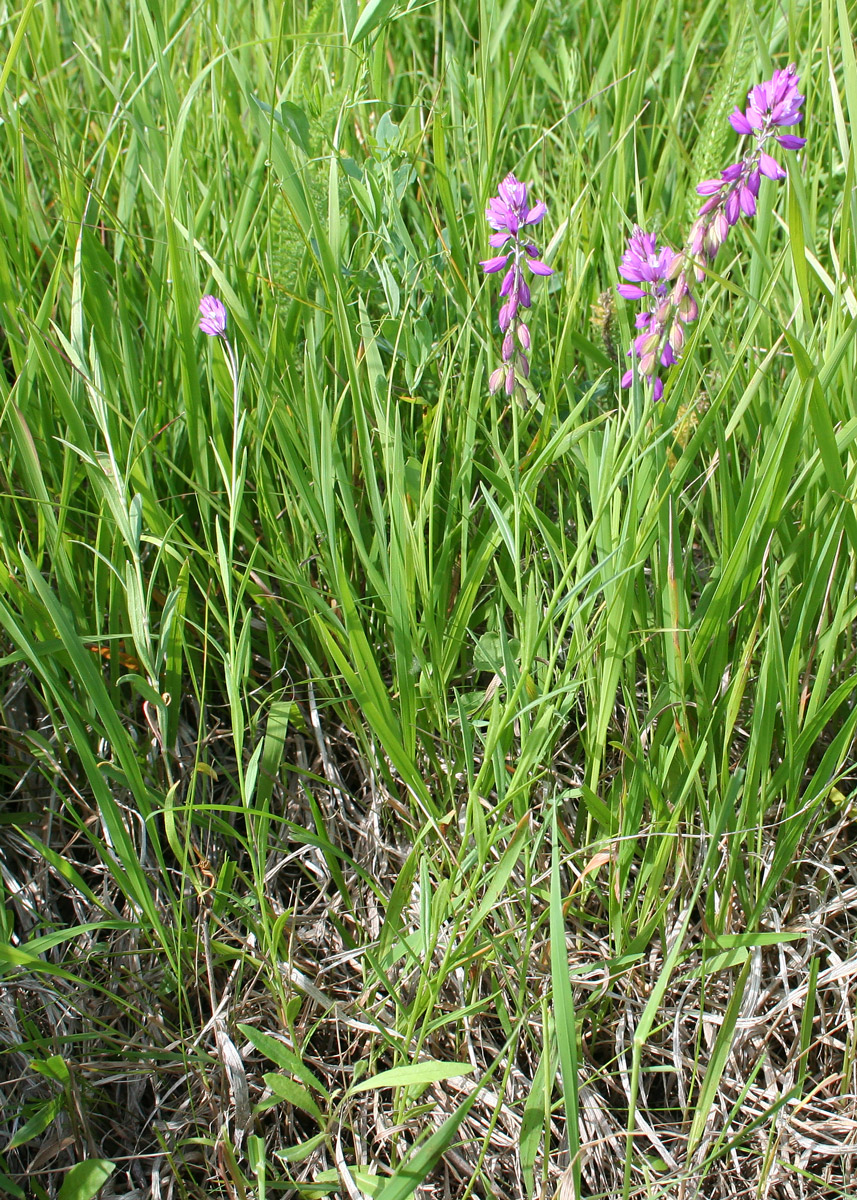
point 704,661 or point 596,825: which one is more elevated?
point 704,661

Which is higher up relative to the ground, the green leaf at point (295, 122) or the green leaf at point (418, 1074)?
the green leaf at point (295, 122)

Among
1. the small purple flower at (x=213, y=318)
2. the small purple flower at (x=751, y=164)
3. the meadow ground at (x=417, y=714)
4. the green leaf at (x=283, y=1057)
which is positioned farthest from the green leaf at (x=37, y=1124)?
the small purple flower at (x=751, y=164)

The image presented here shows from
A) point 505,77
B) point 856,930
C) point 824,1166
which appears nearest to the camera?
point 824,1166

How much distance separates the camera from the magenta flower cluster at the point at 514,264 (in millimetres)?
1096

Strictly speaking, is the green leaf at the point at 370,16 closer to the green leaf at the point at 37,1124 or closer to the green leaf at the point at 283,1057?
the green leaf at the point at 283,1057

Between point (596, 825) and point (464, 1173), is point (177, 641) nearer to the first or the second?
point (596, 825)

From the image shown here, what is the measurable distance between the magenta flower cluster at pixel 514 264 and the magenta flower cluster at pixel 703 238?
126 millimetres

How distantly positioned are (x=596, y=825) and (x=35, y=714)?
929 mm

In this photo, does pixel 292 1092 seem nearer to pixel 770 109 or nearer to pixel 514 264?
pixel 514 264

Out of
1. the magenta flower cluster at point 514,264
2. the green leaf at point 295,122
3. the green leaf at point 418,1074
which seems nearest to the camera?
the green leaf at point 418,1074

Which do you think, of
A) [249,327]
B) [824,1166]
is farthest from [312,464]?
[824,1166]

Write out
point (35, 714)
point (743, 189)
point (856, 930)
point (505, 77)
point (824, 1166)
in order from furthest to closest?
point (505, 77) → point (35, 714) → point (856, 930) → point (824, 1166) → point (743, 189)

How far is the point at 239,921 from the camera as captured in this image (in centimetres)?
130

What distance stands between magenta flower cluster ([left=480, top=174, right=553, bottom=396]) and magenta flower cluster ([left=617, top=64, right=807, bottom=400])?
0.13m
